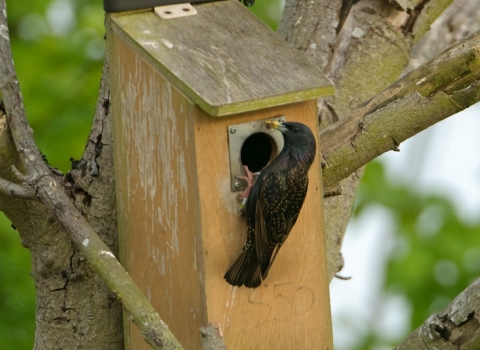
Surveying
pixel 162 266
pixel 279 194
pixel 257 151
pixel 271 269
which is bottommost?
pixel 162 266

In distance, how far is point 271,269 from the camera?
2723mm

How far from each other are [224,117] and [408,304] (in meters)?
3.93

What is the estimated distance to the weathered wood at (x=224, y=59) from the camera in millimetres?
2428

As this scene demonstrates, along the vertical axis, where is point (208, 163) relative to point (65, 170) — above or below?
above

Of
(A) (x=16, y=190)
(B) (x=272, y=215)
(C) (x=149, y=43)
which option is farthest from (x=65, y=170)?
(B) (x=272, y=215)

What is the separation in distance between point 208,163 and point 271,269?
1.51ft

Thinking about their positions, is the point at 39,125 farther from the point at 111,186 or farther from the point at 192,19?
the point at 192,19

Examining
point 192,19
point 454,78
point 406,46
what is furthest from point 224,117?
point 406,46

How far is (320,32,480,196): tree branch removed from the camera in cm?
298

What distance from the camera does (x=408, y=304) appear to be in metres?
6.04

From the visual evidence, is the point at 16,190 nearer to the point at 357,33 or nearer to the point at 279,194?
the point at 279,194

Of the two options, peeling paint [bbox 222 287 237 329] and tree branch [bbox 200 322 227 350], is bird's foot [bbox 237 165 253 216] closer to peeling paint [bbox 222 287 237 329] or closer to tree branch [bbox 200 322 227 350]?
peeling paint [bbox 222 287 237 329]

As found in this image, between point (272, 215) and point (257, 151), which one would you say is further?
point (257, 151)

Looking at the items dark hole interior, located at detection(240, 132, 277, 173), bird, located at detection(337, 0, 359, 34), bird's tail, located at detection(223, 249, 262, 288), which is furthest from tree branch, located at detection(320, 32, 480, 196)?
bird, located at detection(337, 0, 359, 34)
